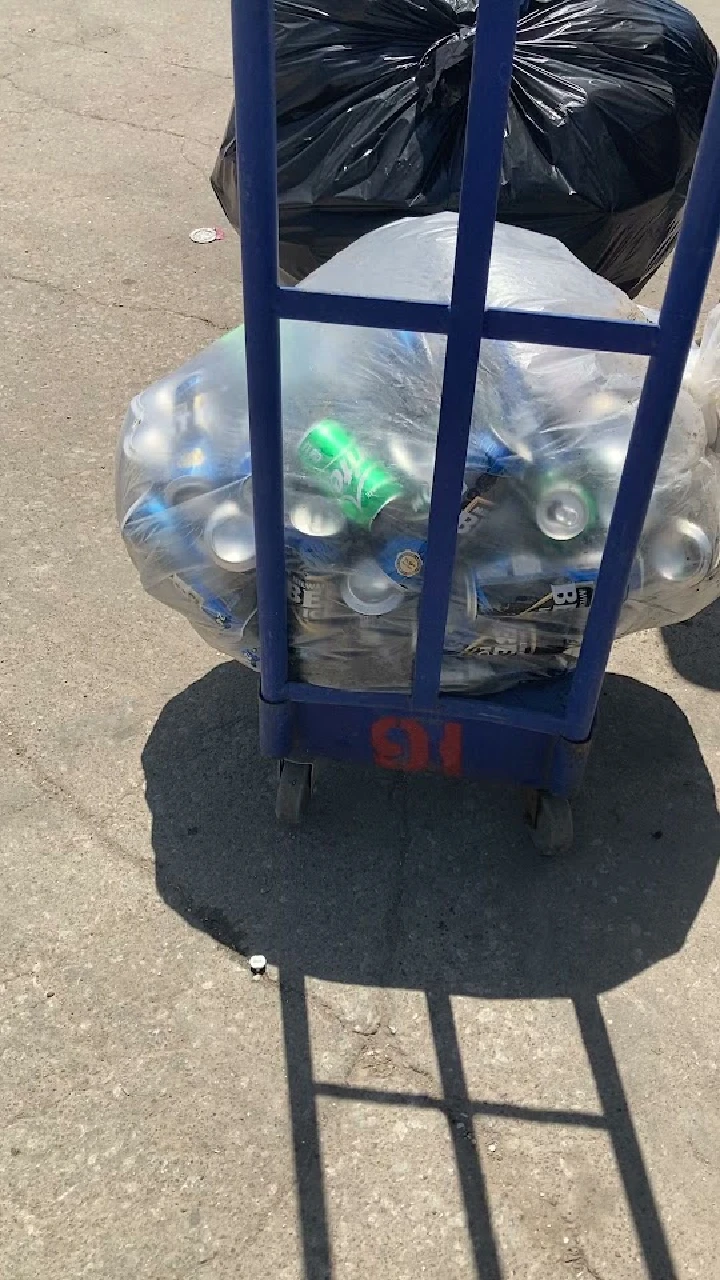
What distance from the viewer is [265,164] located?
1535mm

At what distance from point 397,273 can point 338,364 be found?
25 cm

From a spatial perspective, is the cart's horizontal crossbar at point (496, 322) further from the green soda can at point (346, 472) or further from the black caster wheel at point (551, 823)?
the black caster wheel at point (551, 823)

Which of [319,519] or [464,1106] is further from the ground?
[319,519]

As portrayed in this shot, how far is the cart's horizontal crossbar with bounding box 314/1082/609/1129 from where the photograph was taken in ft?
6.26

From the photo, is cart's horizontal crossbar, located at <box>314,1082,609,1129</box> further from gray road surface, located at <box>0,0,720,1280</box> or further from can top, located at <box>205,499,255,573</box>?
can top, located at <box>205,499,255,573</box>

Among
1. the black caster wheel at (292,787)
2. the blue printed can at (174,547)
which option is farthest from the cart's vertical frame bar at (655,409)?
the blue printed can at (174,547)

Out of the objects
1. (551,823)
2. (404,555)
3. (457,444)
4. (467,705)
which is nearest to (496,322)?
(457,444)

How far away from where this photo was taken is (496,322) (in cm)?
157

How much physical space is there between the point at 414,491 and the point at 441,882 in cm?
78

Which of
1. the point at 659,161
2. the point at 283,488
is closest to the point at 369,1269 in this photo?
the point at 283,488

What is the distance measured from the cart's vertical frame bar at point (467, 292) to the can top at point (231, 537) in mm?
316

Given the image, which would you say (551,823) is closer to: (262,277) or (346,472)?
(346,472)

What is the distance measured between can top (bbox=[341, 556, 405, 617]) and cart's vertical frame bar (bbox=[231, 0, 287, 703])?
0.11 meters

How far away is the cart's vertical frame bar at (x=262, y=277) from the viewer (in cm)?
148
